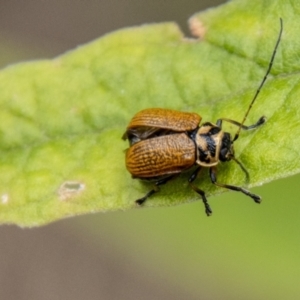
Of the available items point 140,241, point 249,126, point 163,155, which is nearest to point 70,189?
point 163,155

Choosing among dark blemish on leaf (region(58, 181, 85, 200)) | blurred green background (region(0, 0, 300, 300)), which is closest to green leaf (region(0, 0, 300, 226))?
dark blemish on leaf (region(58, 181, 85, 200))

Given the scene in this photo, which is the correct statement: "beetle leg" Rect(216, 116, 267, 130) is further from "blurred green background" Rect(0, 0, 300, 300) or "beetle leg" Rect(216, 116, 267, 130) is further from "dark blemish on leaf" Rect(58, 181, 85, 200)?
"dark blemish on leaf" Rect(58, 181, 85, 200)

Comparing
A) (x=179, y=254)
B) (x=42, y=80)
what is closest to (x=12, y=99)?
(x=42, y=80)

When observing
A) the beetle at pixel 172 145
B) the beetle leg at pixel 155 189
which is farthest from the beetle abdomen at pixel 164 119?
the beetle leg at pixel 155 189

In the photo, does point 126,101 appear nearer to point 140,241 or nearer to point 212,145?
point 212,145

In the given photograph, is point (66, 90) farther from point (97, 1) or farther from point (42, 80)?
point (97, 1)

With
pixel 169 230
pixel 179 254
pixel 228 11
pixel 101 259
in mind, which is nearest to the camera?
pixel 228 11

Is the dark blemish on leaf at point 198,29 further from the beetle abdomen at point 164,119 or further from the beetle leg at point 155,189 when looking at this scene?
the beetle leg at point 155,189
